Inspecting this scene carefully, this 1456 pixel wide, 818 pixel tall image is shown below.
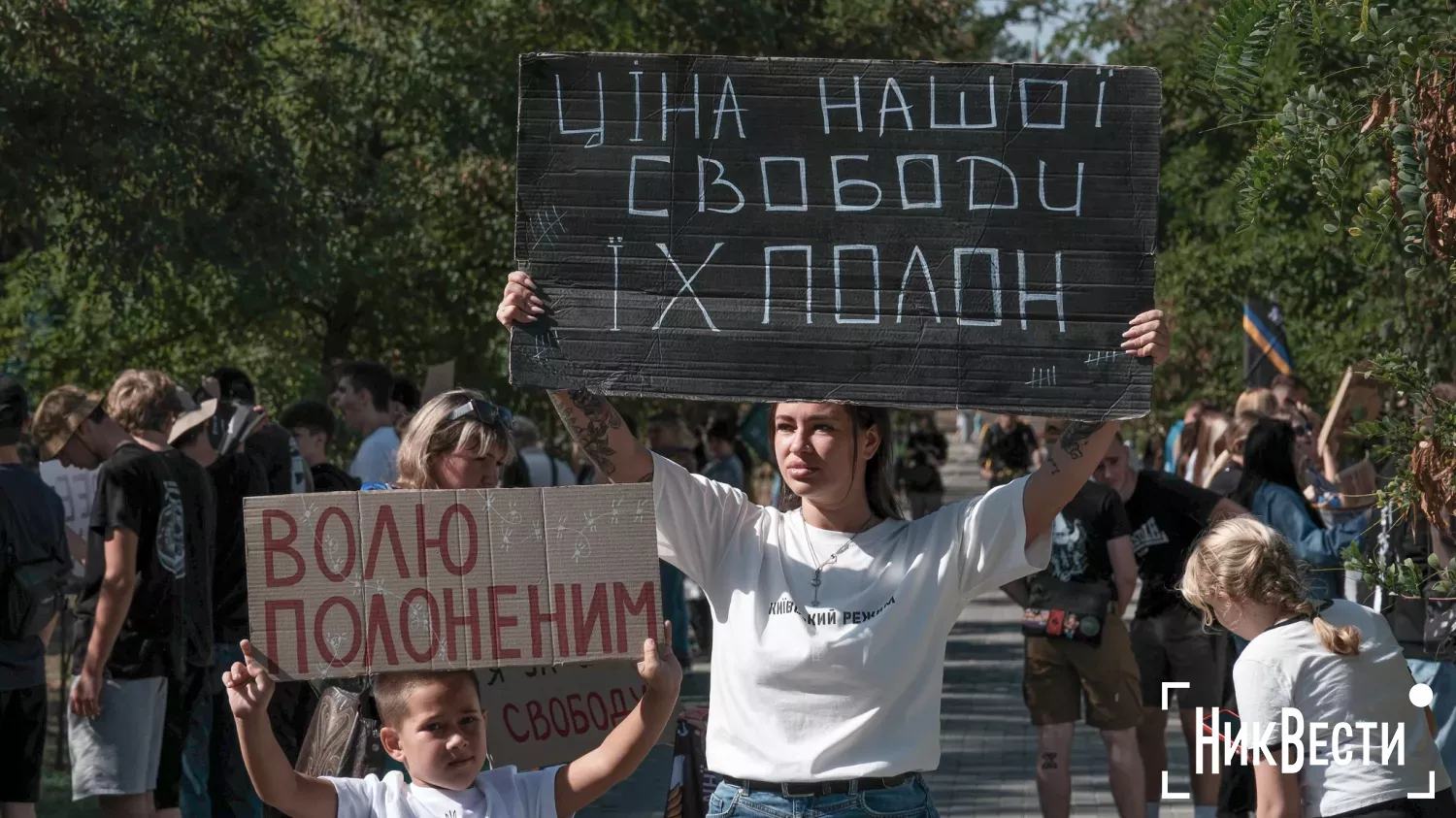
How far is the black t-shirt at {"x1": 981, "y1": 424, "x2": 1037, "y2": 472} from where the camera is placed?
31.8 m

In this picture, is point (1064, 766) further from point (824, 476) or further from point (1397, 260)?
point (824, 476)

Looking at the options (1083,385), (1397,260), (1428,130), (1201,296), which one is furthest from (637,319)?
(1201,296)

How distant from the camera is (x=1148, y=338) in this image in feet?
14.1

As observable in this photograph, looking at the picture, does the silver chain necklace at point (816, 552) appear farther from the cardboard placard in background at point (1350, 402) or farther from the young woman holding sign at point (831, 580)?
the cardboard placard in background at point (1350, 402)

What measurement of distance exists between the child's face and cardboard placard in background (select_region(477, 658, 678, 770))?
1.05 meters

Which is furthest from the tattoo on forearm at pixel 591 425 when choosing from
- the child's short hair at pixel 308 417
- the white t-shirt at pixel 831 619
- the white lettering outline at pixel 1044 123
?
the child's short hair at pixel 308 417

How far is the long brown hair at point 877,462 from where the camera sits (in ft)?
14.7

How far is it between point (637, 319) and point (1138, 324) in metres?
1.09

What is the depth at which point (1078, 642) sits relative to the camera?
348 inches

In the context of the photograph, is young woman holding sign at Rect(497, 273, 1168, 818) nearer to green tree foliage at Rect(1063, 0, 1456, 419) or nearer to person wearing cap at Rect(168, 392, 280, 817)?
green tree foliage at Rect(1063, 0, 1456, 419)

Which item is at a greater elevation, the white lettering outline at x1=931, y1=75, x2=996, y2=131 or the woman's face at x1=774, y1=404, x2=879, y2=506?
the white lettering outline at x1=931, y1=75, x2=996, y2=131

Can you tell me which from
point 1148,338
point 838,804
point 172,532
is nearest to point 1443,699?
point 1148,338

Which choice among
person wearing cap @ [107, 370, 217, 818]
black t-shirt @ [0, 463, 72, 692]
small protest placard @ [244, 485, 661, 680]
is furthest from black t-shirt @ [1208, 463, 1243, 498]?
small protest placard @ [244, 485, 661, 680]

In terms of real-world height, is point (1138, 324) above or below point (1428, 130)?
below
